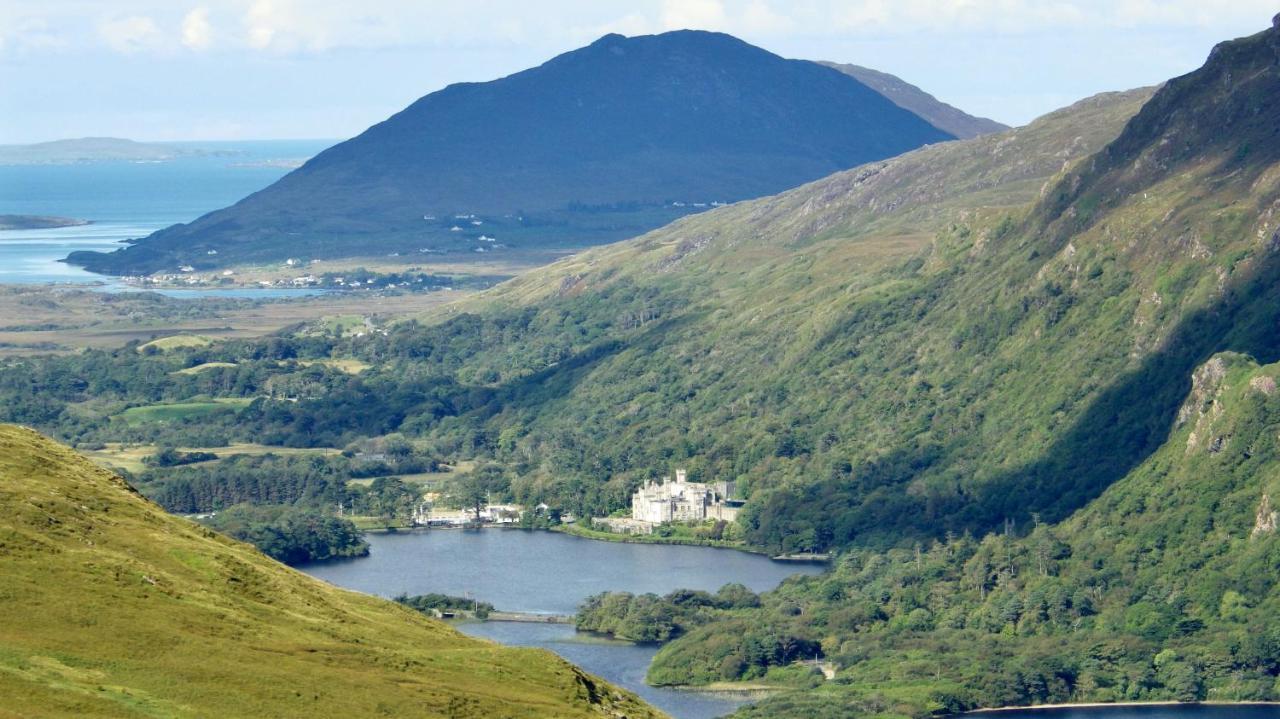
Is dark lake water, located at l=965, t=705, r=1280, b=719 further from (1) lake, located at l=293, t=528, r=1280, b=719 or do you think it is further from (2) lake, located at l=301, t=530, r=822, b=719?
(2) lake, located at l=301, t=530, r=822, b=719

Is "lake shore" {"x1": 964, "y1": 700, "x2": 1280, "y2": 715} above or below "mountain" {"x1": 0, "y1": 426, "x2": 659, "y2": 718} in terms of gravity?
below

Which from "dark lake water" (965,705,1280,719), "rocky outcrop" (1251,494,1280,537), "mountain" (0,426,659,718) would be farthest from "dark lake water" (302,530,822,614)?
"mountain" (0,426,659,718)

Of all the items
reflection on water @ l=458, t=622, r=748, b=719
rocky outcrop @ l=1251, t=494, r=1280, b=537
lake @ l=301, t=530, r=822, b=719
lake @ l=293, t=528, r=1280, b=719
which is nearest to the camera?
reflection on water @ l=458, t=622, r=748, b=719

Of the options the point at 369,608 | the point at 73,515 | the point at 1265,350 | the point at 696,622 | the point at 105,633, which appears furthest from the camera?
the point at 1265,350

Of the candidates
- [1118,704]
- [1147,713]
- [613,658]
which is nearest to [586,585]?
[613,658]

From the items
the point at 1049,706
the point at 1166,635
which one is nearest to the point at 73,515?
the point at 1049,706

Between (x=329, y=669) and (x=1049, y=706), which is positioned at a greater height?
(x=329, y=669)

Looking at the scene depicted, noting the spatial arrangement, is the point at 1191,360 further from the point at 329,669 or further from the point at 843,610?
the point at 329,669

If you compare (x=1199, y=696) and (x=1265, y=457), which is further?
(x=1265, y=457)
